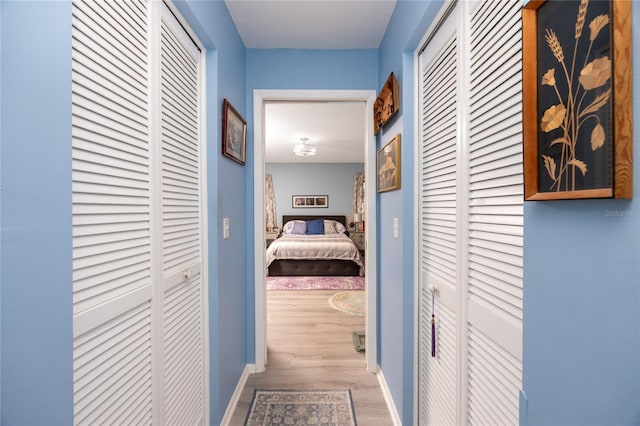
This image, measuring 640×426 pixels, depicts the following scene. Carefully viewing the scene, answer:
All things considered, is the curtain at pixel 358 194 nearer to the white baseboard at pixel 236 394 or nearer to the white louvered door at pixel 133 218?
the white baseboard at pixel 236 394

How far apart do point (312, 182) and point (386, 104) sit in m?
5.89

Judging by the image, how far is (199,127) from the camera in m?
1.58

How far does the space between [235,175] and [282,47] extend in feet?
3.58

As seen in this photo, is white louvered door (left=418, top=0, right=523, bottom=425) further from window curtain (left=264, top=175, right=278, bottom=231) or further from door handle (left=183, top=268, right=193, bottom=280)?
window curtain (left=264, top=175, right=278, bottom=231)

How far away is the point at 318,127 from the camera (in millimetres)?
4461

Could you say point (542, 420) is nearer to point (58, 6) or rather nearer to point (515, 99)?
point (515, 99)

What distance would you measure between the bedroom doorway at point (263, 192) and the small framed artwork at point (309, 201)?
5.40 metres

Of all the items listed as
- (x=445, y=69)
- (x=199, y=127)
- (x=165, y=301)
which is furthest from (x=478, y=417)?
(x=199, y=127)

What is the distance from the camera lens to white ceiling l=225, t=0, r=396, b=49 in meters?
1.78

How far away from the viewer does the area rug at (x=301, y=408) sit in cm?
177

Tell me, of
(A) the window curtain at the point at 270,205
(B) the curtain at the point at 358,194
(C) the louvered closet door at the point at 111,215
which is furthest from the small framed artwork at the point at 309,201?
(C) the louvered closet door at the point at 111,215

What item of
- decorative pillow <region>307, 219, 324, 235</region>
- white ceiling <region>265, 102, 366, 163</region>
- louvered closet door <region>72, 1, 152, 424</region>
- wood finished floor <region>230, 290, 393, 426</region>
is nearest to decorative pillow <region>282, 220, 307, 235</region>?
decorative pillow <region>307, 219, 324, 235</region>

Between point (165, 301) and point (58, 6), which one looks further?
point (165, 301)

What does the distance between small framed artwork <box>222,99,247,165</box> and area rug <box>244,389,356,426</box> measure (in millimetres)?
1601
